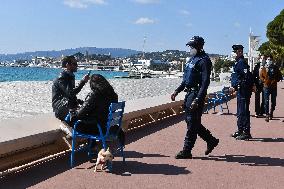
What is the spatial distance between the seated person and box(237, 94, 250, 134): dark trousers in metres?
3.85

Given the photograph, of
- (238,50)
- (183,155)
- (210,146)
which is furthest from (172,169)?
(238,50)

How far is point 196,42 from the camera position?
8125mm

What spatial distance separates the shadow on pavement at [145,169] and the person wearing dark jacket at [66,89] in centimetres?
106

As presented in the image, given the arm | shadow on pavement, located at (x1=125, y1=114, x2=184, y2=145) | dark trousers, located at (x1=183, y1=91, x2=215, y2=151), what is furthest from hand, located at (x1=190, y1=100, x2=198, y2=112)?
shadow on pavement, located at (x1=125, y1=114, x2=184, y2=145)

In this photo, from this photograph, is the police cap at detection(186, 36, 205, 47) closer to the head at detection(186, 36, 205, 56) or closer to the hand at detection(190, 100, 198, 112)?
the head at detection(186, 36, 205, 56)

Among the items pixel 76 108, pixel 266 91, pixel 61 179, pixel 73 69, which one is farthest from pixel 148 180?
pixel 266 91

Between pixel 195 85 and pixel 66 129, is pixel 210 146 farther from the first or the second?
pixel 66 129

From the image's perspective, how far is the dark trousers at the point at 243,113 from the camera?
10503 mm

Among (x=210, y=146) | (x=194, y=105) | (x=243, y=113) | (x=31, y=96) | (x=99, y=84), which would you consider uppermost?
(x=99, y=84)

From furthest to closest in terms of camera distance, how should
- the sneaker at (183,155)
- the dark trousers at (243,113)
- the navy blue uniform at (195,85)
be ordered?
the dark trousers at (243,113), the sneaker at (183,155), the navy blue uniform at (195,85)

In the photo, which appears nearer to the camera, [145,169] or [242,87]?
[145,169]

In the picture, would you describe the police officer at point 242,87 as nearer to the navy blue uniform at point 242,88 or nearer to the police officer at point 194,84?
the navy blue uniform at point 242,88

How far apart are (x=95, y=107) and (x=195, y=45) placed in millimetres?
1861

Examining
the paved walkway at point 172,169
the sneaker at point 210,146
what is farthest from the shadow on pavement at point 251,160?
the sneaker at point 210,146
